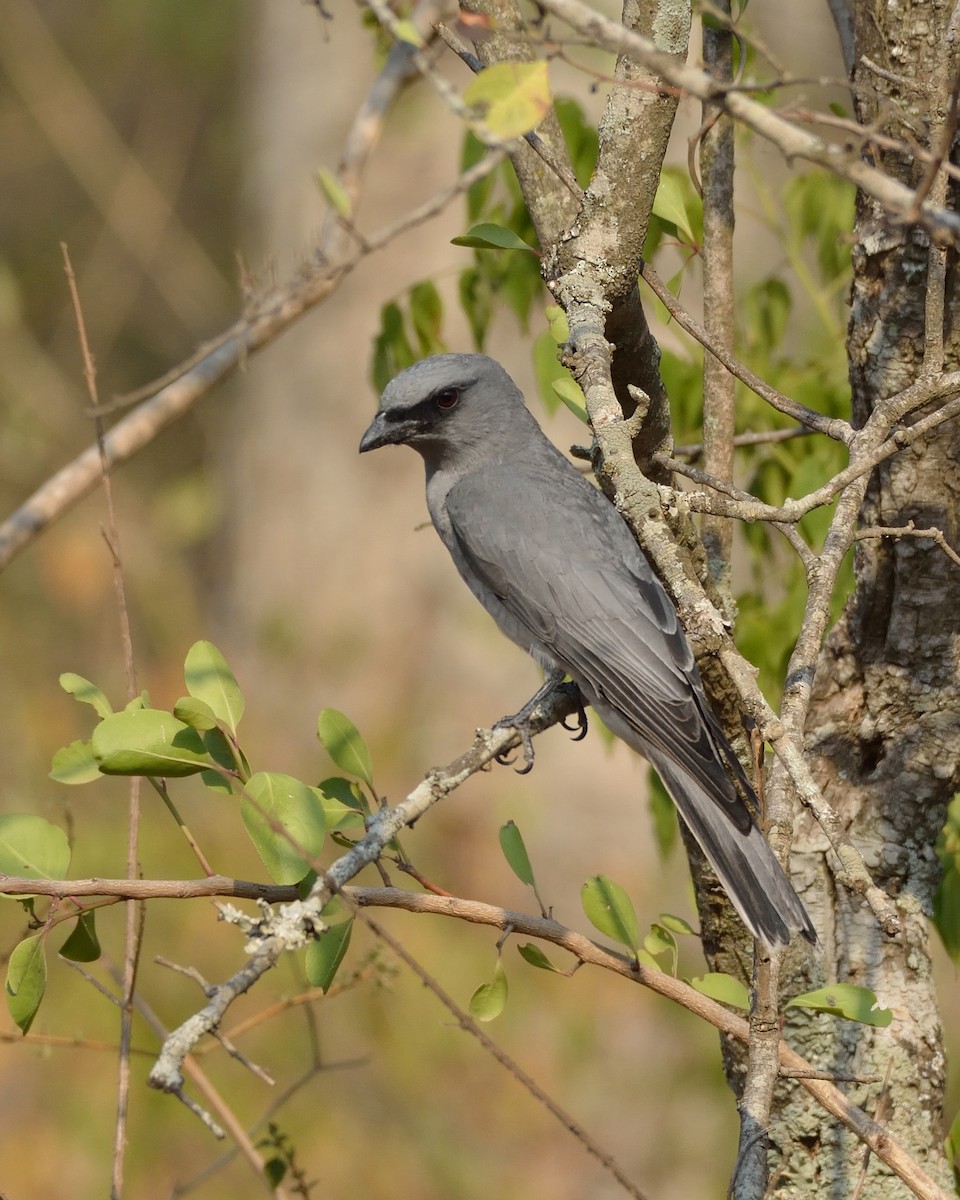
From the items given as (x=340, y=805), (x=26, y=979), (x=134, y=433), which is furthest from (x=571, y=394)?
(x=26, y=979)

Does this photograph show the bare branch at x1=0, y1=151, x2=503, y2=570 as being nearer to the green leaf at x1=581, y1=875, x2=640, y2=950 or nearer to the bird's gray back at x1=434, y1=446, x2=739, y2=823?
the bird's gray back at x1=434, y1=446, x2=739, y2=823

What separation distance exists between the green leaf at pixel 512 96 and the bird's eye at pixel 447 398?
2011 mm

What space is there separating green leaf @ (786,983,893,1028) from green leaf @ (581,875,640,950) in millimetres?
297

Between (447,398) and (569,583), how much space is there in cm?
69

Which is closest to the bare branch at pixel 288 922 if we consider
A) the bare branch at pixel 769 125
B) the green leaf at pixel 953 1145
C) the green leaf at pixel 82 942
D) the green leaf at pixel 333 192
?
the green leaf at pixel 82 942

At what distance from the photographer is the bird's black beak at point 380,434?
3.40 metres

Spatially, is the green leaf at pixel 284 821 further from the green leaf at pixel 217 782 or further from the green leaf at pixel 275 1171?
the green leaf at pixel 275 1171

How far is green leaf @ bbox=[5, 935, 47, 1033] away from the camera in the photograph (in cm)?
192

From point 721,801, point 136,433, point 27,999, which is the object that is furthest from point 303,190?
point 27,999

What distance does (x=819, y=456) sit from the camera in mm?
3129

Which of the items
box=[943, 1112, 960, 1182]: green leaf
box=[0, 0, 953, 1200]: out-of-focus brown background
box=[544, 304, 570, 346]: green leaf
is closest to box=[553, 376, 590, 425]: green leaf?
box=[544, 304, 570, 346]: green leaf

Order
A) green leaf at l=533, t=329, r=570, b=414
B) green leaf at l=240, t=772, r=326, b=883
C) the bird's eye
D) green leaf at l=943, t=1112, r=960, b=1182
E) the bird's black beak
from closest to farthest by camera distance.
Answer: green leaf at l=240, t=772, r=326, b=883 → green leaf at l=943, t=1112, r=960, b=1182 → green leaf at l=533, t=329, r=570, b=414 → the bird's black beak → the bird's eye

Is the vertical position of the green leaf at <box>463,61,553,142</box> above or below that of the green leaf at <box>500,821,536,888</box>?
above

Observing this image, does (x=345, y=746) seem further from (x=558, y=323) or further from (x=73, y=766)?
(x=558, y=323)
